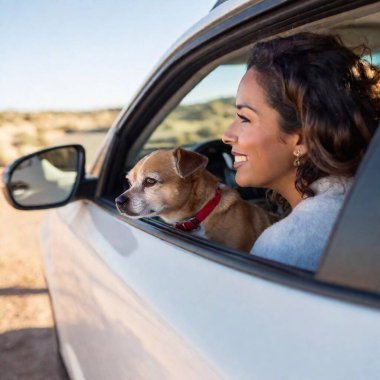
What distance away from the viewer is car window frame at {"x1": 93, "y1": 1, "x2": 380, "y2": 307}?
1186mm

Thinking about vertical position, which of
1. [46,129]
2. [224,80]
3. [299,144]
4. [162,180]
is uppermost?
[224,80]

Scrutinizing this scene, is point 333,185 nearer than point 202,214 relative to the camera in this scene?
Yes

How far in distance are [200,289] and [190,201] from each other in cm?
159

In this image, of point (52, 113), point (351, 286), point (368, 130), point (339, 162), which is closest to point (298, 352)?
point (351, 286)

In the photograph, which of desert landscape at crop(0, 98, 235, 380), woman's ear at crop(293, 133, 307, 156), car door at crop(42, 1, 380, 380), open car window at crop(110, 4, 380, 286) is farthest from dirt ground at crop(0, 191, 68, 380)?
woman's ear at crop(293, 133, 307, 156)

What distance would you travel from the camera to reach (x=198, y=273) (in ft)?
4.94

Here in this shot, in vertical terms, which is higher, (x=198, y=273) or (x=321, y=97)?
(x=321, y=97)

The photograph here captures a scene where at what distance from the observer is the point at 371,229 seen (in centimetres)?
99

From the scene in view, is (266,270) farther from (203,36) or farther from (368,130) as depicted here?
(203,36)

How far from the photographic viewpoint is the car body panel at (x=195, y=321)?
0.98m

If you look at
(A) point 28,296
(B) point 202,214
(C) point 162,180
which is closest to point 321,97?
(B) point 202,214

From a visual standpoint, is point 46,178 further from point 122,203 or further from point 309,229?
point 309,229

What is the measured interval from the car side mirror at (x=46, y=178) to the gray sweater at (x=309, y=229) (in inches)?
67.2

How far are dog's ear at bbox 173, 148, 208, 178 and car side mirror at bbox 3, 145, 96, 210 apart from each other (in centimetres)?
56
